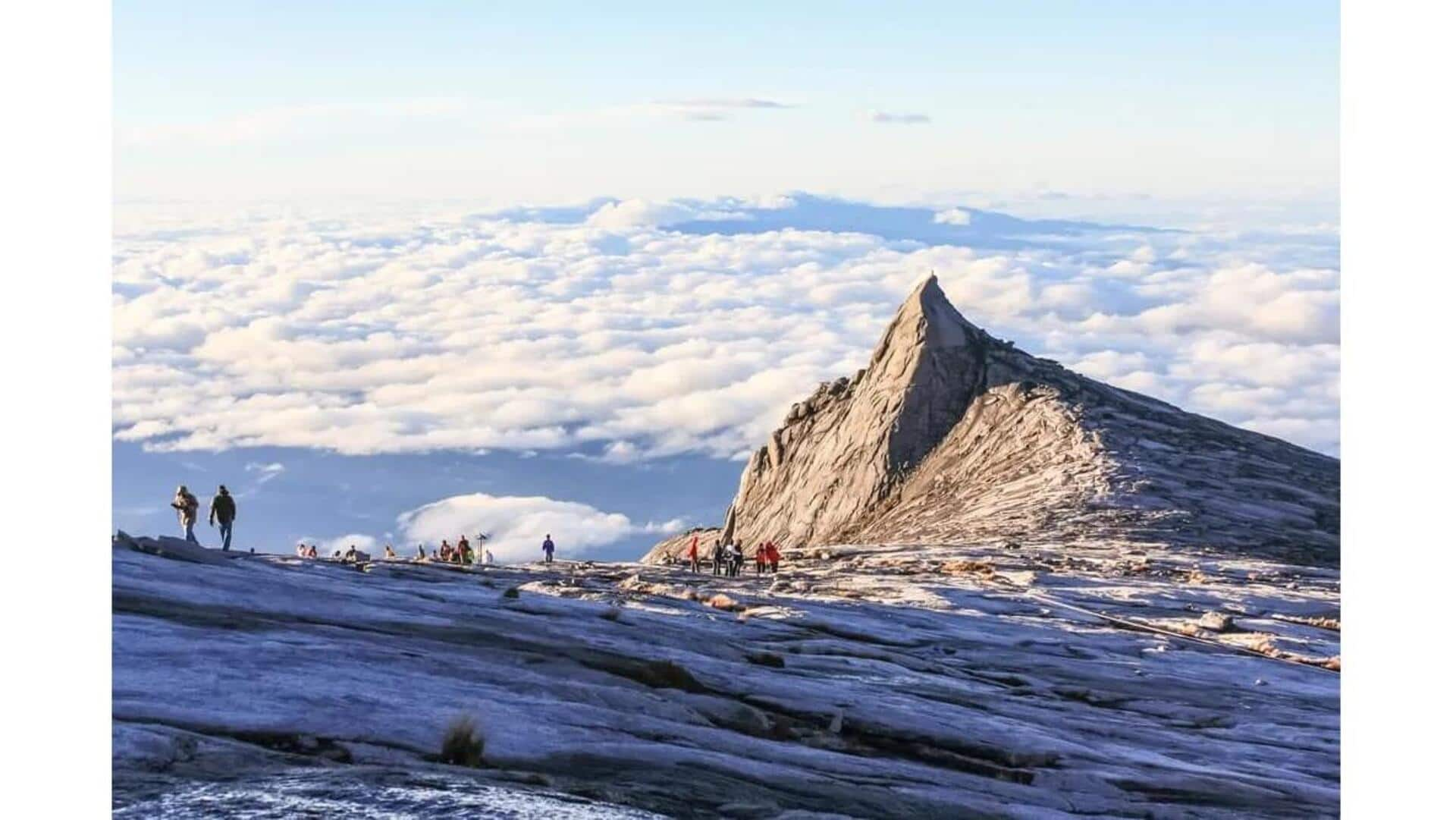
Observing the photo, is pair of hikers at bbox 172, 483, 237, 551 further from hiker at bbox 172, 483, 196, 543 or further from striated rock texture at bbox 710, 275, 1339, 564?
striated rock texture at bbox 710, 275, 1339, 564

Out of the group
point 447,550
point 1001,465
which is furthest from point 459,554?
point 1001,465

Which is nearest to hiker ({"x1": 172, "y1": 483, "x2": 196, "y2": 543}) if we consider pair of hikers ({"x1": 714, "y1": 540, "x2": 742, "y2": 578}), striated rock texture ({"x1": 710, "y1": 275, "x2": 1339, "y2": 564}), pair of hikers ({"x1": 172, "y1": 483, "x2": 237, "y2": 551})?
pair of hikers ({"x1": 172, "y1": 483, "x2": 237, "y2": 551})

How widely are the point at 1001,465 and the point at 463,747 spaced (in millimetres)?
56052

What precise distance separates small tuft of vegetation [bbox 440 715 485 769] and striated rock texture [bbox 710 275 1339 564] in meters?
41.3

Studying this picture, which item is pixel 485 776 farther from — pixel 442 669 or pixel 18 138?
pixel 18 138

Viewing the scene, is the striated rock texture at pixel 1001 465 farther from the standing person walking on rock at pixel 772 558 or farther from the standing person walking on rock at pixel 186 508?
the standing person walking on rock at pixel 186 508

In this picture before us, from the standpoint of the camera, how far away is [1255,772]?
25.7 metres

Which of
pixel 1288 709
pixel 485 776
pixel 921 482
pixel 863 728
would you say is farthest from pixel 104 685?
pixel 921 482

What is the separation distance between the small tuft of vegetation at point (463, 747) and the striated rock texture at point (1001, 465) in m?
41.3

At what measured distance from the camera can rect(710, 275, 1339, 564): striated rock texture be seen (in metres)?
61.5

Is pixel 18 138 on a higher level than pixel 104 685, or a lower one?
higher

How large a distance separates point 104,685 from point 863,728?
35.9ft

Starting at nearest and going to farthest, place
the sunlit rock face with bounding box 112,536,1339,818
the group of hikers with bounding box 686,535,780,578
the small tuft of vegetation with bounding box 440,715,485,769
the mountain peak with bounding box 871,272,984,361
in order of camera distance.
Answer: the sunlit rock face with bounding box 112,536,1339,818, the small tuft of vegetation with bounding box 440,715,485,769, the group of hikers with bounding box 686,535,780,578, the mountain peak with bounding box 871,272,984,361

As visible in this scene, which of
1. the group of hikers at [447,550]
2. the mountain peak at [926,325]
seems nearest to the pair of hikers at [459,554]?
the group of hikers at [447,550]
